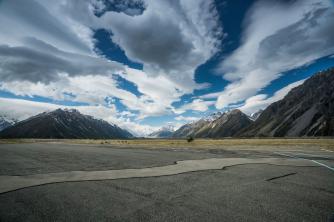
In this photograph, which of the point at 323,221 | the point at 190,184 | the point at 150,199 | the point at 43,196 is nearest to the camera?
the point at 323,221

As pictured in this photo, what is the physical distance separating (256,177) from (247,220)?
5.41 m

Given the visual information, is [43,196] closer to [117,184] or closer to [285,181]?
[117,184]

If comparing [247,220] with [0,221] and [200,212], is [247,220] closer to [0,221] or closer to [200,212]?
[200,212]

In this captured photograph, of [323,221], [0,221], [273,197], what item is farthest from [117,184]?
[323,221]

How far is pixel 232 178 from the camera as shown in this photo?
9.72 meters

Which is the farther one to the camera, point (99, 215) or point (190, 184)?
point (190, 184)

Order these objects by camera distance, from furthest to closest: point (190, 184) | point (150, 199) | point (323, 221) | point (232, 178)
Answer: point (232, 178), point (190, 184), point (150, 199), point (323, 221)

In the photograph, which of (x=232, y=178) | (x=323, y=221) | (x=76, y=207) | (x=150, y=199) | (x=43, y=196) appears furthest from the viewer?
(x=232, y=178)

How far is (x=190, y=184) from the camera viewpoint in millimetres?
8617

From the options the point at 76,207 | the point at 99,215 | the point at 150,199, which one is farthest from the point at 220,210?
the point at 76,207

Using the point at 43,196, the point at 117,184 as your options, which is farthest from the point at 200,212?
the point at 43,196

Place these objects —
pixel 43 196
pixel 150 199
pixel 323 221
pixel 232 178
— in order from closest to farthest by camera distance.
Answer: pixel 323 221 < pixel 150 199 < pixel 43 196 < pixel 232 178

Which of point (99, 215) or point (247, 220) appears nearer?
point (247, 220)

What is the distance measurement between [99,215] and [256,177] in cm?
725
